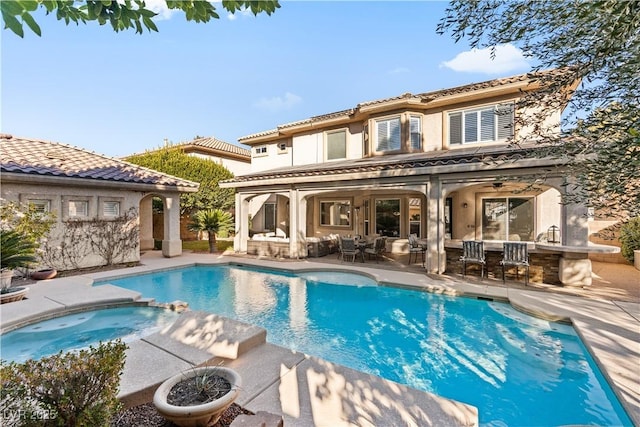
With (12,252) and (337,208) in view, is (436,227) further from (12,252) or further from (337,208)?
(12,252)

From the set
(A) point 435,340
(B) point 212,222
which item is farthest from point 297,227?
(A) point 435,340

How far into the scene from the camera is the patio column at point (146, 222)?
20053mm

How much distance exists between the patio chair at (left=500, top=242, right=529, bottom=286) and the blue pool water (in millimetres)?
11573

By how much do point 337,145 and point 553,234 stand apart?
12.4m

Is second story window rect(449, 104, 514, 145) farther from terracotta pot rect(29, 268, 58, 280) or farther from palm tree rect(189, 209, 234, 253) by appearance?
terracotta pot rect(29, 268, 58, 280)

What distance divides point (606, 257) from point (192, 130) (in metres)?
32.0

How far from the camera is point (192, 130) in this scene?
2862 cm

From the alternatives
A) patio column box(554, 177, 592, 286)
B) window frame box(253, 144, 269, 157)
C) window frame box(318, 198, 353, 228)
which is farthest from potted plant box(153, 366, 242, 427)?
window frame box(253, 144, 269, 157)

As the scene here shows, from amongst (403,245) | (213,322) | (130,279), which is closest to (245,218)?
(130,279)

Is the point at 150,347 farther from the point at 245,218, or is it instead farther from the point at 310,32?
the point at 245,218

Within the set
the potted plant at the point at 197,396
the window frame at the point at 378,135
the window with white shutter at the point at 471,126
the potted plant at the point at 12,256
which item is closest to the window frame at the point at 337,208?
the window frame at the point at 378,135

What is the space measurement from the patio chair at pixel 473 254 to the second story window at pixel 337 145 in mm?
9643

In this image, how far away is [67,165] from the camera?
13656 mm

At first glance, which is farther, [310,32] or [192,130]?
[192,130]
